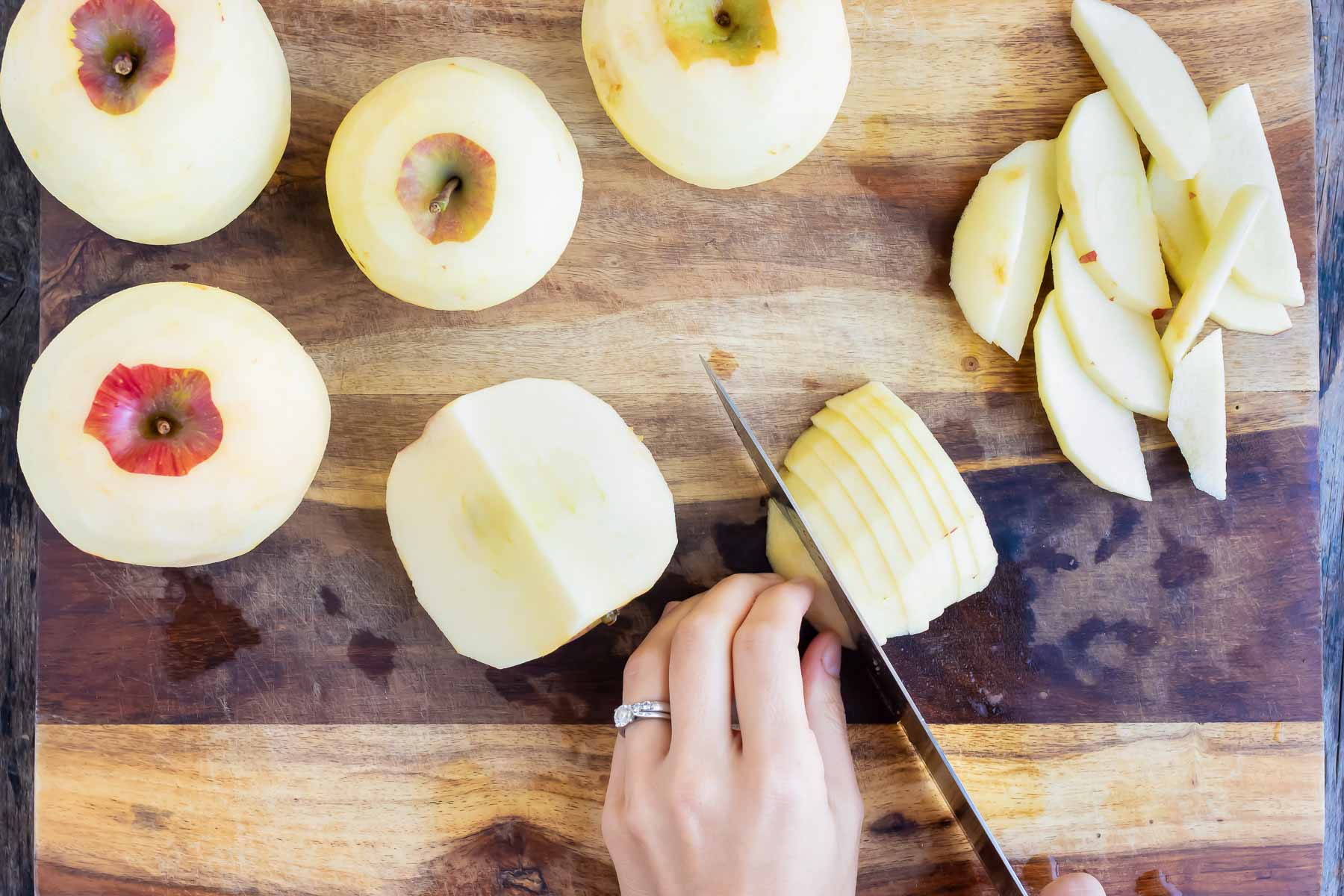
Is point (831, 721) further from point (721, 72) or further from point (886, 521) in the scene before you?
point (721, 72)

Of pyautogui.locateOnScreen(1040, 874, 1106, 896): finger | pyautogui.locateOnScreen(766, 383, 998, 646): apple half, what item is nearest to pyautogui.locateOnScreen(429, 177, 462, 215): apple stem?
pyautogui.locateOnScreen(766, 383, 998, 646): apple half

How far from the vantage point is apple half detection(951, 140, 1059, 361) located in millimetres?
1307

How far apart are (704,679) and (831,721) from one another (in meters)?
0.21

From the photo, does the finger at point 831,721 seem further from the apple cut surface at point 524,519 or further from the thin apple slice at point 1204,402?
the thin apple slice at point 1204,402

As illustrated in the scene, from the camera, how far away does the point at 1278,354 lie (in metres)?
1.38

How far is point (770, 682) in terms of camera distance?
46.6 inches

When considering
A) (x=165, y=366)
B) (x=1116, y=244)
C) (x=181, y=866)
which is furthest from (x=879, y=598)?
(x=181, y=866)

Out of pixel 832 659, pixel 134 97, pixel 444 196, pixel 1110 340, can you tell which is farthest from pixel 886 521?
pixel 134 97

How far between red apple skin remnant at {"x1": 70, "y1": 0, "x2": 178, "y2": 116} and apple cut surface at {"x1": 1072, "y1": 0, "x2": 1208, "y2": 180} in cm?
121

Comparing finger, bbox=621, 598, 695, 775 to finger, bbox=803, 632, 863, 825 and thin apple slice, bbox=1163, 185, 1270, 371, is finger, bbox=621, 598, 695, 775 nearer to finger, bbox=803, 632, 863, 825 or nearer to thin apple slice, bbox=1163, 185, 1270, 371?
finger, bbox=803, 632, 863, 825

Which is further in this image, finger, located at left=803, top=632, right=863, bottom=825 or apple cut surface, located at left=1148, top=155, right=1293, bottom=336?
apple cut surface, located at left=1148, top=155, right=1293, bottom=336

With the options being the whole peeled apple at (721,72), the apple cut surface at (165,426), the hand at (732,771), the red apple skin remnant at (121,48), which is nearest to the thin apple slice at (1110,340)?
the whole peeled apple at (721,72)

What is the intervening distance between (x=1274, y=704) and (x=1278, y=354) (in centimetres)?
51

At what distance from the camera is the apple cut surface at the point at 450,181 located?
115cm
